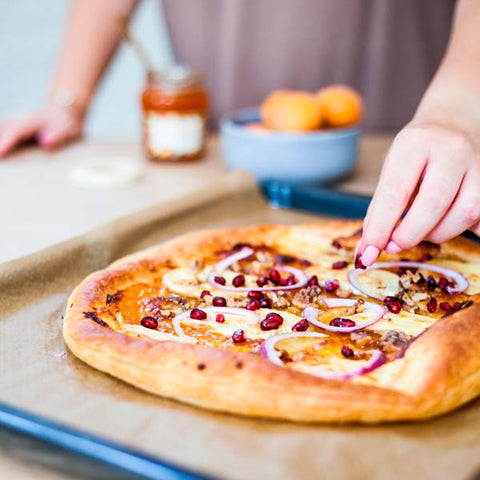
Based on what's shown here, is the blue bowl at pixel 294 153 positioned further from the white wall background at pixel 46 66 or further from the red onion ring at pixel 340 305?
the white wall background at pixel 46 66

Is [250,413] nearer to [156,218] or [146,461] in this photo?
[146,461]

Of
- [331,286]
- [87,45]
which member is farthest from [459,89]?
[87,45]

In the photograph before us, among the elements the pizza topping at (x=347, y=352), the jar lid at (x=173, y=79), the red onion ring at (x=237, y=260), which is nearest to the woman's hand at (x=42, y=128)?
the jar lid at (x=173, y=79)

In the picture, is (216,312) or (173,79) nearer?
(216,312)

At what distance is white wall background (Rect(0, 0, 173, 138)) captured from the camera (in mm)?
7000

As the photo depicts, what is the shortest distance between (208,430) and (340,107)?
6.54 feet

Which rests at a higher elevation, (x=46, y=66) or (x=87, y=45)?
(x=87, y=45)

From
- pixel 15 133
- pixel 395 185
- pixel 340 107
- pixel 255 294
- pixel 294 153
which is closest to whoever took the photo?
pixel 395 185

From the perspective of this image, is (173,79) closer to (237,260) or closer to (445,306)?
(237,260)

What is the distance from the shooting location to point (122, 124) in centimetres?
722

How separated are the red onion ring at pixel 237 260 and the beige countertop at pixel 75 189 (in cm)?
61

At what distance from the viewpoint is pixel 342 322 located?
1719mm

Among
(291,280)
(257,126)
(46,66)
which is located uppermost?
(257,126)

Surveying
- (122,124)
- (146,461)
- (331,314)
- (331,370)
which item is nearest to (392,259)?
(331,314)
